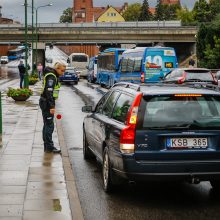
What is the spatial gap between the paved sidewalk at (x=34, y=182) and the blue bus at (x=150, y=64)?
22070mm

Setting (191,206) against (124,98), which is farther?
(124,98)

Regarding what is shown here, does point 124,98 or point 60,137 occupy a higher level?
point 124,98

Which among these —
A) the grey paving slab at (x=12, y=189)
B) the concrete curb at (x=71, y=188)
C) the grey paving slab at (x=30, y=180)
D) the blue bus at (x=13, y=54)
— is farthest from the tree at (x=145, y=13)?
the grey paving slab at (x=12, y=189)

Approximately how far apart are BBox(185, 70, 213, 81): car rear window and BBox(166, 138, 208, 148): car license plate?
70.8ft

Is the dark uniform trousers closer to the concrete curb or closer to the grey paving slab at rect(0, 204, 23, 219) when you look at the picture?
the concrete curb

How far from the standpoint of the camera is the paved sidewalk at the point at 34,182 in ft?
24.5

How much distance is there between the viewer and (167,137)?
7977 millimetres

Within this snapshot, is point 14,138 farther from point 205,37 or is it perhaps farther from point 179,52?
point 179,52

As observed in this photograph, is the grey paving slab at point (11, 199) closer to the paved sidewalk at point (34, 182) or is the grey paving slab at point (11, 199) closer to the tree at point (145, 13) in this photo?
the paved sidewalk at point (34, 182)

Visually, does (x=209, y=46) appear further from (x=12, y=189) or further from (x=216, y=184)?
(x=12, y=189)

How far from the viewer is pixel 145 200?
8.49 m

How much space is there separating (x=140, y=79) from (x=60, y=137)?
22.8 meters

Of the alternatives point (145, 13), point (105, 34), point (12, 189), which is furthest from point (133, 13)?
point (12, 189)

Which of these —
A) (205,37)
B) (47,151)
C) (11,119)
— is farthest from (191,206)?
(205,37)
